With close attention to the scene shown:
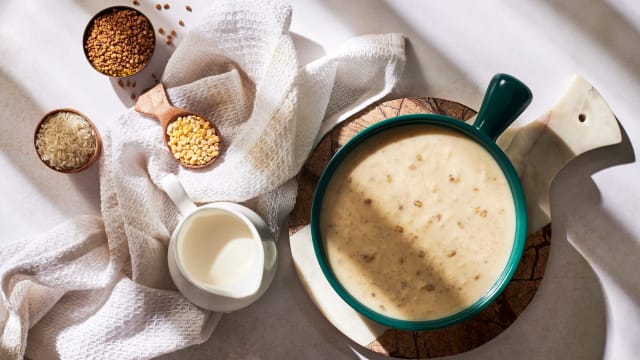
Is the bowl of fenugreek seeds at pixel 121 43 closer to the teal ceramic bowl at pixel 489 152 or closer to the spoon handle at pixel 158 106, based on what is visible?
the spoon handle at pixel 158 106

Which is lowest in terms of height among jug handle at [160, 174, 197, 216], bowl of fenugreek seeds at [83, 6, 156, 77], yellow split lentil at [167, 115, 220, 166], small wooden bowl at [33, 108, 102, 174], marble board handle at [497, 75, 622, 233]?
small wooden bowl at [33, 108, 102, 174]

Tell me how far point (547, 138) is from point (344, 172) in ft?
1.46

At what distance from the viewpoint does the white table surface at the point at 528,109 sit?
156 centimetres

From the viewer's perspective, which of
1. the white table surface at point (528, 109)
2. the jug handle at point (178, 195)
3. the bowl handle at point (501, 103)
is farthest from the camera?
the white table surface at point (528, 109)

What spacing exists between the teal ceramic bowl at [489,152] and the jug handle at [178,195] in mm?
274

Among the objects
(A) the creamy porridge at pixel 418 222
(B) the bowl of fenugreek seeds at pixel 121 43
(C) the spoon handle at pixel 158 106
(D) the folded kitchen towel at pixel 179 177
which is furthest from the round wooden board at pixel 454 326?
(B) the bowl of fenugreek seeds at pixel 121 43

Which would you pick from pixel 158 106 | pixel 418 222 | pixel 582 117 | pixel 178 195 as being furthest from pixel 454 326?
pixel 158 106

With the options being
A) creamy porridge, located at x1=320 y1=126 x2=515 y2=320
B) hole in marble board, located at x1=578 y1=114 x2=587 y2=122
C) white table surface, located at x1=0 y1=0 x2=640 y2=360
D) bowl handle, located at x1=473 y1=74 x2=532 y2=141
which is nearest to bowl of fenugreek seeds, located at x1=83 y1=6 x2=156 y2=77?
white table surface, located at x1=0 y1=0 x2=640 y2=360

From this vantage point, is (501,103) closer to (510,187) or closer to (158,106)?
(510,187)

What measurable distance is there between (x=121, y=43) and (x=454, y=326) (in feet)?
3.07

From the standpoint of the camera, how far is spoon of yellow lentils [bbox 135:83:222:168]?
1.53 m

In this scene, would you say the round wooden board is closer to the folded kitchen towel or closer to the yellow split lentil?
the folded kitchen towel

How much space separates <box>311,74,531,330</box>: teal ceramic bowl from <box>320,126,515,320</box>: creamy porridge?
0.02m

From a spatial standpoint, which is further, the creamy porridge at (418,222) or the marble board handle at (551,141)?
the marble board handle at (551,141)
